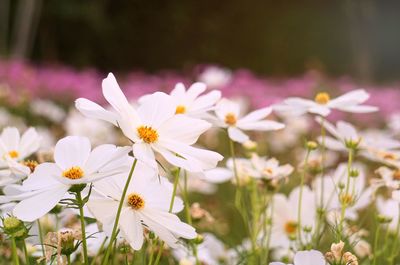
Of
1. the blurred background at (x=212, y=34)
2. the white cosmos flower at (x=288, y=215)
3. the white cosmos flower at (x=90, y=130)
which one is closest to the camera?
the white cosmos flower at (x=288, y=215)

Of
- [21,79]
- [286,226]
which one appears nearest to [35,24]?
[21,79]

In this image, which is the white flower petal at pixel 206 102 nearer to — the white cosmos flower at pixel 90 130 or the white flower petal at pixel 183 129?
the white flower petal at pixel 183 129

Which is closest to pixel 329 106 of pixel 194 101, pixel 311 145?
pixel 311 145

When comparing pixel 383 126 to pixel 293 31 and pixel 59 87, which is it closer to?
pixel 59 87

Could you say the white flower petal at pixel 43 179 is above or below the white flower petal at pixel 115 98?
below

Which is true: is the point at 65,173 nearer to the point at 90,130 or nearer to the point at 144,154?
the point at 144,154

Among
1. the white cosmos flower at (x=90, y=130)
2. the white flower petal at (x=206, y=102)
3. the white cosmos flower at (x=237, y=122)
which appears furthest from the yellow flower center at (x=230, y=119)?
the white cosmos flower at (x=90, y=130)
